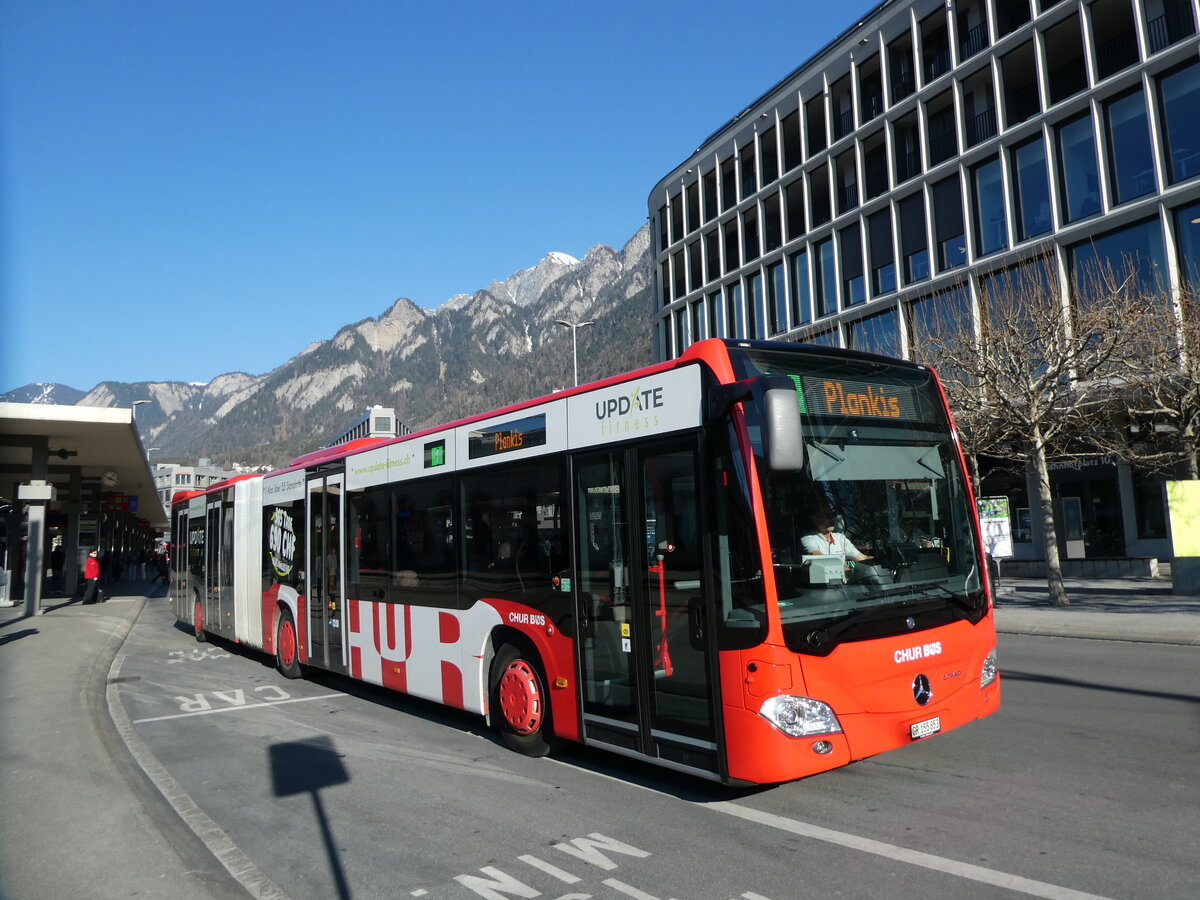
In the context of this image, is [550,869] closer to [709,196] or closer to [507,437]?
[507,437]

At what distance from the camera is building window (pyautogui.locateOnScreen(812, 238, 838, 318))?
35.8 m

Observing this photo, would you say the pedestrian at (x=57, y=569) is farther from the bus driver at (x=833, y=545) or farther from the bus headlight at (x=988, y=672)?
the bus headlight at (x=988, y=672)

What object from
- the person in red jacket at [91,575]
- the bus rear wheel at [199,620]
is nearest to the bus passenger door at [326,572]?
the bus rear wheel at [199,620]

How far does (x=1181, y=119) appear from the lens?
78.6 feet

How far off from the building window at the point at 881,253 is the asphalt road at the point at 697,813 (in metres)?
26.3

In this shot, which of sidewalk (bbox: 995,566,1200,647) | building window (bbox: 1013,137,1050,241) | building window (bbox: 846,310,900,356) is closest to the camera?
sidewalk (bbox: 995,566,1200,647)

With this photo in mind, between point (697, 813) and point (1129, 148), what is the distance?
89.2ft

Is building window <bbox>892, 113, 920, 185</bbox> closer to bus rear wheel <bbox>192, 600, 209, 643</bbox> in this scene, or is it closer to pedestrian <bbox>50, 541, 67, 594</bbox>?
bus rear wheel <bbox>192, 600, 209, 643</bbox>

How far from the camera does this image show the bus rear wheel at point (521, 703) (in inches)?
279

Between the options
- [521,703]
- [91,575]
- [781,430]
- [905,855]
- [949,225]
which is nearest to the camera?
[905,855]

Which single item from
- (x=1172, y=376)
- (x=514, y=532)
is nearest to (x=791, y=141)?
(x=1172, y=376)

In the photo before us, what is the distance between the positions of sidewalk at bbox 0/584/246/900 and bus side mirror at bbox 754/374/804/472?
147 inches

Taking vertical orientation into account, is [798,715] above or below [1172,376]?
below

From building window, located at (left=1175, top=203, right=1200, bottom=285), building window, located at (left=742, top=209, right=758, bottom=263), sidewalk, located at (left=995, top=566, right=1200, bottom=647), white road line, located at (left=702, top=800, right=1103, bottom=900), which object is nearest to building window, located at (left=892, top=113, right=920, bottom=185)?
building window, located at (left=742, top=209, right=758, bottom=263)
